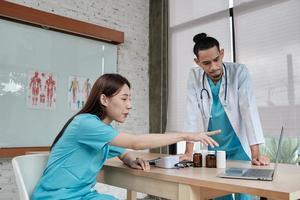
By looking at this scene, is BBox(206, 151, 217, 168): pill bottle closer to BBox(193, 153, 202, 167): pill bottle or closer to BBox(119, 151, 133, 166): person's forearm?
BBox(193, 153, 202, 167): pill bottle

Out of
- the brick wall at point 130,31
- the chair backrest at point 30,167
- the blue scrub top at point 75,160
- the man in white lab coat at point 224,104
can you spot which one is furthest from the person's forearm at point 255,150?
the brick wall at point 130,31

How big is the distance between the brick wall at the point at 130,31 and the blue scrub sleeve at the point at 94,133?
2.25 metres

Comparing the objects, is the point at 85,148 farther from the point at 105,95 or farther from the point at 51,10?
the point at 51,10

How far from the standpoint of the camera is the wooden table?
2.75 feet

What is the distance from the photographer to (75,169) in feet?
4.04

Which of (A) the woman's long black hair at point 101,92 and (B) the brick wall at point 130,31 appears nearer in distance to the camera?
(A) the woman's long black hair at point 101,92

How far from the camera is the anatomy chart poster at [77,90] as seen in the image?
3104 mm

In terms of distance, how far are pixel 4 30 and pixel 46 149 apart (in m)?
1.13

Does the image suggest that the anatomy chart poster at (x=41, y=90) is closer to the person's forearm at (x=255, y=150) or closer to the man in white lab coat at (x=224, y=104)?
the man in white lab coat at (x=224, y=104)

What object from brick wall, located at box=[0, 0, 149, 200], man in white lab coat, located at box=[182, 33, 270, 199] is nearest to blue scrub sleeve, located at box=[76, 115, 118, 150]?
man in white lab coat, located at box=[182, 33, 270, 199]

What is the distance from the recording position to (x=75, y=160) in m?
1.24

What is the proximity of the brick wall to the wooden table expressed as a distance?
7.11ft

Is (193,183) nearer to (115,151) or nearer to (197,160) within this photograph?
(197,160)

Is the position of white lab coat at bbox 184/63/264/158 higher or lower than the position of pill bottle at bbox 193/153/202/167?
higher
